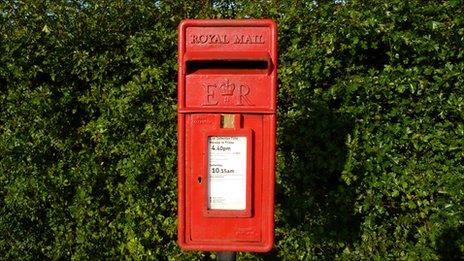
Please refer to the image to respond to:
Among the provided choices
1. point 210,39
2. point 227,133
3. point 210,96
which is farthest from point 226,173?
point 210,39

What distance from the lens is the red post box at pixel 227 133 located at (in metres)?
2.64

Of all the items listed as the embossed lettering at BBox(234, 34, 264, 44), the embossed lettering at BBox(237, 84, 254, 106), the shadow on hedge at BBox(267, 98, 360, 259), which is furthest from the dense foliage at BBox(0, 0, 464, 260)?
the embossed lettering at BBox(237, 84, 254, 106)

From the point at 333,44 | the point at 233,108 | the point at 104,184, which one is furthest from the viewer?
the point at 104,184

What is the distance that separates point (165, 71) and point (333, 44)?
123 centimetres

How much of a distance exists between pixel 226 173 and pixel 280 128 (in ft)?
3.60

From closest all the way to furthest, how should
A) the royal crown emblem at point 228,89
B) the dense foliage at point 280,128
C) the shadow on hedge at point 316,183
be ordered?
the royal crown emblem at point 228,89, the dense foliage at point 280,128, the shadow on hedge at point 316,183

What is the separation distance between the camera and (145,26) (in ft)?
12.7

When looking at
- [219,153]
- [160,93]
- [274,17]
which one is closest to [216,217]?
[219,153]

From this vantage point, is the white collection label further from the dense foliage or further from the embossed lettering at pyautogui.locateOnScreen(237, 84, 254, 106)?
the dense foliage

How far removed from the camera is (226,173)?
2.73 m

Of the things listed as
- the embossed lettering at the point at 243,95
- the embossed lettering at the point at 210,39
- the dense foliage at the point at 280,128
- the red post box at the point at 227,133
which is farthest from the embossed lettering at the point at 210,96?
the dense foliage at the point at 280,128

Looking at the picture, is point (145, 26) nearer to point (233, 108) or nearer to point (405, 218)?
point (233, 108)

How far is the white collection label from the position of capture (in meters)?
2.71

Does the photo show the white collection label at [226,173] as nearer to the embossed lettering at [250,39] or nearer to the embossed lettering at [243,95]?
the embossed lettering at [243,95]
